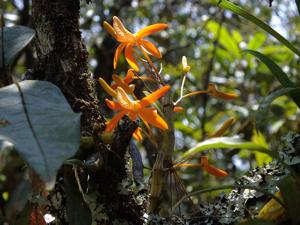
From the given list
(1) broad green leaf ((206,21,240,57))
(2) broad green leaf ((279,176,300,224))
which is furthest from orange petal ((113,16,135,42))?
(1) broad green leaf ((206,21,240,57))

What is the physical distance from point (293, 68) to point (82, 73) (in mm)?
2247

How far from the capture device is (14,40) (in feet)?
3.02

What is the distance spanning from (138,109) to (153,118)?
3cm

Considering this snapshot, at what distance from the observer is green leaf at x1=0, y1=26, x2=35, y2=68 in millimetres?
882

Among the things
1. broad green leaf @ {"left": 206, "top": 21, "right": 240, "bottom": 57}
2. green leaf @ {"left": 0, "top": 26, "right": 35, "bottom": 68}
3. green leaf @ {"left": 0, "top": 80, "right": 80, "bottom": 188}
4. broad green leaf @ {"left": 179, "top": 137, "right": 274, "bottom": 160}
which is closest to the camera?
green leaf @ {"left": 0, "top": 80, "right": 80, "bottom": 188}

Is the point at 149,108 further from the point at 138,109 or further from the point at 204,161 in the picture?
the point at 204,161

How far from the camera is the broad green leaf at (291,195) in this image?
79 centimetres

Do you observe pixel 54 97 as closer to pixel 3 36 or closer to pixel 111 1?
pixel 3 36

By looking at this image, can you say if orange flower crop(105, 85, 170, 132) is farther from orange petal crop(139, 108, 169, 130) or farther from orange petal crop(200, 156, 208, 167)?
orange petal crop(200, 156, 208, 167)

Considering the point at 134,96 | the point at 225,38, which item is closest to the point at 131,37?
the point at 134,96

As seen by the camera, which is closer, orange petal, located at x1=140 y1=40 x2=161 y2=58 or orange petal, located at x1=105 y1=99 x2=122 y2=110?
orange petal, located at x1=105 y1=99 x2=122 y2=110

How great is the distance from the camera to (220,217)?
0.96 meters

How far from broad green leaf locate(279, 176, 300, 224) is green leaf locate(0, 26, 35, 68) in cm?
44

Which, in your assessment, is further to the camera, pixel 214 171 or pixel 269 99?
pixel 214 171
